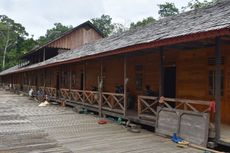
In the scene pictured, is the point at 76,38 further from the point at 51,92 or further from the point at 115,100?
the point at 115,100

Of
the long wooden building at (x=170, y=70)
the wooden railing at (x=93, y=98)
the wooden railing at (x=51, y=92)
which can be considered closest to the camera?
the long wooden building at (x=170, y=70)

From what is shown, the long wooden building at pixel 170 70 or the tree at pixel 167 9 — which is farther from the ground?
the tree at pixel 167 9

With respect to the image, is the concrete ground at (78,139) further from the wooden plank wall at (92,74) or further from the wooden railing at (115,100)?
the wooden plank wall at (92,74)

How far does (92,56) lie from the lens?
12914 millimetres

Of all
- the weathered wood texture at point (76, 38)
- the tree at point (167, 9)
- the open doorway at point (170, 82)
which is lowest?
the open doorway at point (170, 82)

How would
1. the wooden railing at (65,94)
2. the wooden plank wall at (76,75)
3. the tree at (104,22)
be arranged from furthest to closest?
the tree at (104,22), the wooden plank wall at (76,75), the wooden railing at (65,94)

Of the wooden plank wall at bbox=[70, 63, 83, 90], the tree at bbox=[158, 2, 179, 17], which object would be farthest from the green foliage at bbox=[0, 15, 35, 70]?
the wooden plank wall at bbox=[70, 63, 83, 90]

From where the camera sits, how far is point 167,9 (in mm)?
66625

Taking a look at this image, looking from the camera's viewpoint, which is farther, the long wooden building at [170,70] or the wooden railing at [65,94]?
the wooden railing at [65,94]

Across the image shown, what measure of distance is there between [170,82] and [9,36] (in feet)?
204

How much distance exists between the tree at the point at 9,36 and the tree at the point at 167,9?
103 ft

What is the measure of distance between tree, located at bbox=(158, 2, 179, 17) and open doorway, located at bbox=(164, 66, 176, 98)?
55089 millimetres

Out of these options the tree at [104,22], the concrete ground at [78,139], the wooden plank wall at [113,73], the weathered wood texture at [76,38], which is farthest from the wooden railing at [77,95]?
the tree at [104,22]

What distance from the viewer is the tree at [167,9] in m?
65.9
